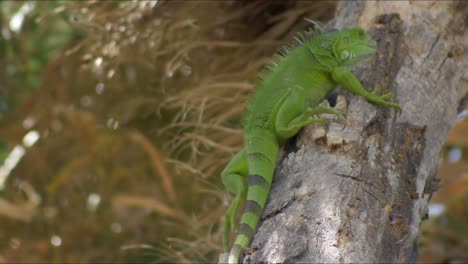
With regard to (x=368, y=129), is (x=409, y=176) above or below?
below

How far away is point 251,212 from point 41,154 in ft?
9.56

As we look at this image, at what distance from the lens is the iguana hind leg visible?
102 inches

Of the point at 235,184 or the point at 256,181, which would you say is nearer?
the point at 256,181

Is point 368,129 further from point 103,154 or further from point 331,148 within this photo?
point 103,154

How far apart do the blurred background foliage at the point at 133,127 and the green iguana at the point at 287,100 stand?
1.72 feet

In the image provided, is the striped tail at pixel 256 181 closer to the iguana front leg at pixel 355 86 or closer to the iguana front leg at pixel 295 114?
the iguana front leg at pixel 295 114

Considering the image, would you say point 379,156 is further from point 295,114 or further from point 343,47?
point 343,47

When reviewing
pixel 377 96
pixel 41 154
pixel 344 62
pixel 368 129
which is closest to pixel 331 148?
pixel 368 129

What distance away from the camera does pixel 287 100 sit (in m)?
2.71

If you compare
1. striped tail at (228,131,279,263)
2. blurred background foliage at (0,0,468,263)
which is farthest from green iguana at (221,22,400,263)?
blurred background foliage at (0,0,468,263)

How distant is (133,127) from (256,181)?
2.14 meters

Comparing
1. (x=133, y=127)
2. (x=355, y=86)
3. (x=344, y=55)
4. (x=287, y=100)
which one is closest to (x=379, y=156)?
(x=355, y=86)

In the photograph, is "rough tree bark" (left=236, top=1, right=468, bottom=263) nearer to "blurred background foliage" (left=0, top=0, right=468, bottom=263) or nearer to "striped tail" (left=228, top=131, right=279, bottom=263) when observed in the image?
"striped tail" (left=228, top=131, right=279, bottom=263)

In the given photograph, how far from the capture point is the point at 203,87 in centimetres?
348
